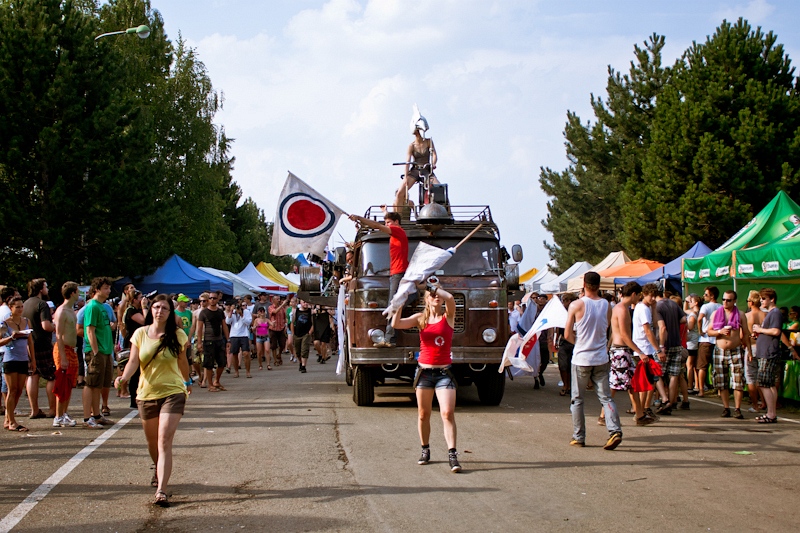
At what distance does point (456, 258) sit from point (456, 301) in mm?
1144

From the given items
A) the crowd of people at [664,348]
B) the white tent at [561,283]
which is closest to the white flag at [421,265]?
the crowd of people at [664,348]

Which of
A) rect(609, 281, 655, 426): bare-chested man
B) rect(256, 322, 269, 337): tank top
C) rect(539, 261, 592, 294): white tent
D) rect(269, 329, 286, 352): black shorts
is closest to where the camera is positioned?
rect(609, 281, 655, 426): bare-chested man

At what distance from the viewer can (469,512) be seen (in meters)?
6.29

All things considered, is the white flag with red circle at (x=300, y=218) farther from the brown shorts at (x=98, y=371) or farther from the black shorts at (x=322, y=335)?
the black shorts at (x=322, y=335)

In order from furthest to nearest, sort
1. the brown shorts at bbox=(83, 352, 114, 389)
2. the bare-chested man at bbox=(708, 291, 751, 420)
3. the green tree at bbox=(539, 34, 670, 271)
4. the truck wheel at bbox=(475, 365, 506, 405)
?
1. the green tree at bbox=(539, 34, 670, 271)
2. the truck wheel at bbox=(475, 365, 506, 405)
3. the bare-chested man at bbox=(708, 291, 751, 420)
4. the brown shorts at bbox=(83, 352, 114, 389)

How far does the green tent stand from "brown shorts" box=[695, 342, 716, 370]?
148 cm

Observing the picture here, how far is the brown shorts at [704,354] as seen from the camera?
47.8 feet

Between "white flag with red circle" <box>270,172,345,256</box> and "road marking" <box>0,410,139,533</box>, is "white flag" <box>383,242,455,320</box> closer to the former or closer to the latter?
"road marking" <box>0,410,139,533</box>

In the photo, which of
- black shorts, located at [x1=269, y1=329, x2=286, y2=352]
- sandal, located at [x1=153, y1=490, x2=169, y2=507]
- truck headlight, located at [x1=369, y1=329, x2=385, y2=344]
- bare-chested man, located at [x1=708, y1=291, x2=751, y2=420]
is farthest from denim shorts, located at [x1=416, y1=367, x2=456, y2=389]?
black shorts, located at [x1=269, y1=329, x2=286, y2=352]

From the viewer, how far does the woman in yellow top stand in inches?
270

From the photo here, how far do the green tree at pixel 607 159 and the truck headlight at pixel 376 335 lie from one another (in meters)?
26.1

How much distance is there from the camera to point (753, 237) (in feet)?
54.0

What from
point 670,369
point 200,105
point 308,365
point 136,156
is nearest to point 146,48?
point 200,105

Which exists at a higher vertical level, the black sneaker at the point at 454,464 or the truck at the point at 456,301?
the truck at the point at 456,301
